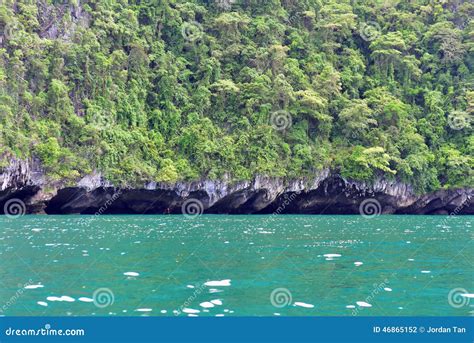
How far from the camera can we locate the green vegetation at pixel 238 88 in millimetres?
41031

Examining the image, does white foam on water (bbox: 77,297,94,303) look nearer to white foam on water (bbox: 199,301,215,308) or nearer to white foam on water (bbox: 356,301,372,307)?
white foam on water (bbox: 199,301,215,308)

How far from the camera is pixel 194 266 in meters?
14.0

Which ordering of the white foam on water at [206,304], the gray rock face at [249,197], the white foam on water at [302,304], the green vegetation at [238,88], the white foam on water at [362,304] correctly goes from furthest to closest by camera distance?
the green vegetation at [238,88]
the gray rock face at [249,197]
the white foam on water at [362,304]
the white foam on water at [302,304]
the white foam on water at [206,304]

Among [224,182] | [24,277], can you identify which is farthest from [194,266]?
[224,182]

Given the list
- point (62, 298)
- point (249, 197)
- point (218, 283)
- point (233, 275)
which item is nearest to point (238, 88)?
point (249, 197)

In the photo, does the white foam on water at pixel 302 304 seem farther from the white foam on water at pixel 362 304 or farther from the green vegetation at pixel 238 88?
the green vegetation at pixel 238 88

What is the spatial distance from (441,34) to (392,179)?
647 inches

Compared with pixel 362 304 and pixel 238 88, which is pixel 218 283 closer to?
pixel 362 304

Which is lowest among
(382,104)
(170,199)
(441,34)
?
(170,199)

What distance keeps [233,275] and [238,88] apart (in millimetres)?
34866

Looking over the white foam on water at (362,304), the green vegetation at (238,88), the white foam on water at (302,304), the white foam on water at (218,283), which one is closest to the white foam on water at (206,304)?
the white foam on water at (302,304)

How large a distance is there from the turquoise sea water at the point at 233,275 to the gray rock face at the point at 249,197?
18615 mm
